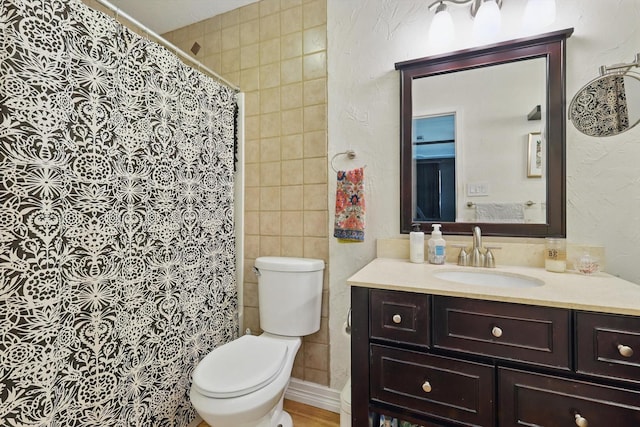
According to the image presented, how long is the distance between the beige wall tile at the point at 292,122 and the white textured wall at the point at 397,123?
7.8 inches

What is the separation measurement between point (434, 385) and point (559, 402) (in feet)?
1.12

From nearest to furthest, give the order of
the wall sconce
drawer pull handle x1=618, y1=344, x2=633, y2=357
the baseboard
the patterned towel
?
drawer pull handle x1=618, y1=344, x2=633, y2=357 < the wall sconce < the patterned towel < the baseboard

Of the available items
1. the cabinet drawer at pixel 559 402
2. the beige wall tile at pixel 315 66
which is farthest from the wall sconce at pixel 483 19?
the cabinet drawer at pixel 559 402

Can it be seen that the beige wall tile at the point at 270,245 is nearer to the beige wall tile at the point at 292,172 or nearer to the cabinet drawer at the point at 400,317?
the beige wall tile at the point at 292,172

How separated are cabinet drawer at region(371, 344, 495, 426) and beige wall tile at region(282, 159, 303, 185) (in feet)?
3.36

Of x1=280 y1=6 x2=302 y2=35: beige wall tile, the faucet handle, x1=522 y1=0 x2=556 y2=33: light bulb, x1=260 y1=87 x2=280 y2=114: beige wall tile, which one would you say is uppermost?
x1=280 y1=6 x2=302 y2=35: beige wall tile

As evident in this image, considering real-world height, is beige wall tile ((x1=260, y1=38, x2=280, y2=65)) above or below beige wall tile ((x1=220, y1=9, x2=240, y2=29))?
below

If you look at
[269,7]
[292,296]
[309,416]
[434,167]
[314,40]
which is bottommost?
[309,416]

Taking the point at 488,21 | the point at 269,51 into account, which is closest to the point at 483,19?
the point at 488,21

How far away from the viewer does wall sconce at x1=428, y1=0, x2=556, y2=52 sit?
1.25 m

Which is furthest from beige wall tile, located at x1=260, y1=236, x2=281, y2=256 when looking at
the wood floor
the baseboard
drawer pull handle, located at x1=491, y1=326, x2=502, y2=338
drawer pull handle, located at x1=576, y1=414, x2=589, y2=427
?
drawer pull handle, located at x1=576, y1=414, x2=589, y2=427

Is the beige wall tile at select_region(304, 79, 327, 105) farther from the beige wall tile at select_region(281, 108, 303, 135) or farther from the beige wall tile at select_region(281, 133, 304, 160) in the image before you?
the beige wall tile at select_region(281, 133, 304, 160)

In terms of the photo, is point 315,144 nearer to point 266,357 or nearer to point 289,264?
point 289,264

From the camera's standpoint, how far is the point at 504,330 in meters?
0.92
